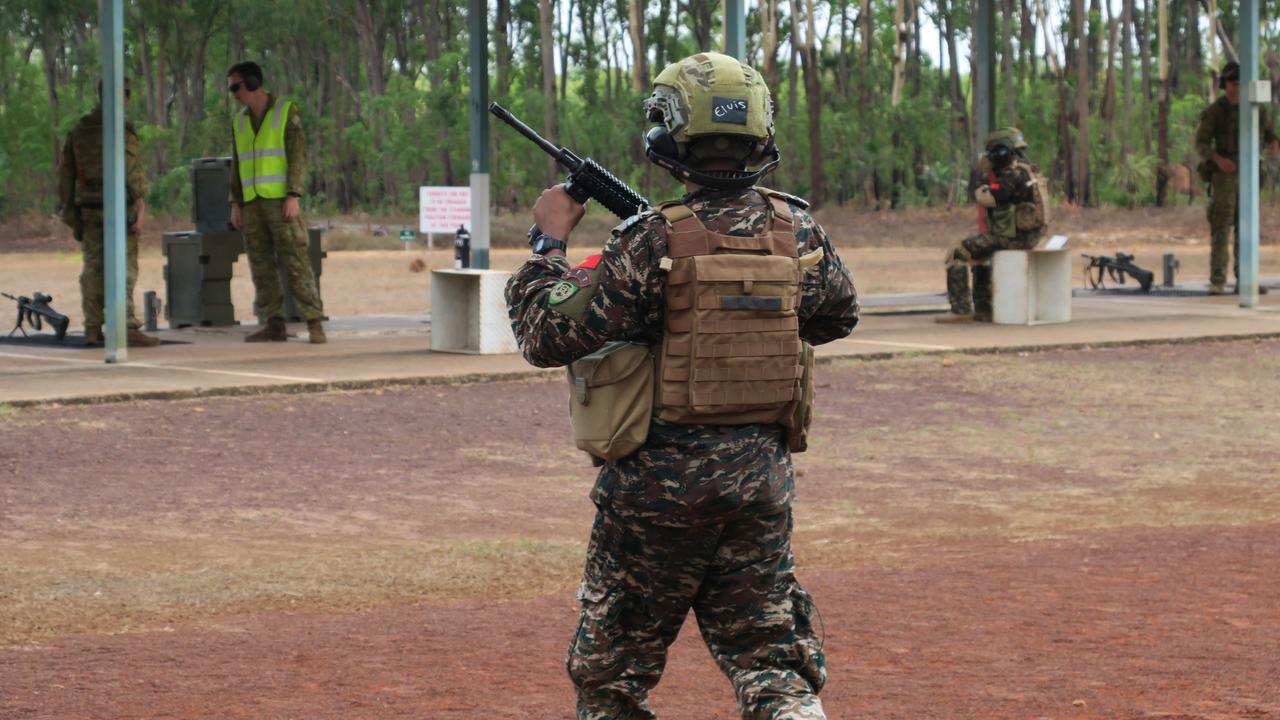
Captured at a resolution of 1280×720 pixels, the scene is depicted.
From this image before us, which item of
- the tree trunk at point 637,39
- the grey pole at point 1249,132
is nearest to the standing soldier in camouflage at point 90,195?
the grey pole at point 1249,132

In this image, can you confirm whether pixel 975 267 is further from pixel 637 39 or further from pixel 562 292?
pixel 637 39

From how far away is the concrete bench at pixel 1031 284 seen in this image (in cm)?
1792

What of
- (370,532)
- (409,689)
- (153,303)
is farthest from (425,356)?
(409,689)

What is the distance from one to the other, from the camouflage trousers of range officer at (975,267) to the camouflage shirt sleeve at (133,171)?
751 centimetres

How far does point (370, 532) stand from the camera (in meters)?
8.09

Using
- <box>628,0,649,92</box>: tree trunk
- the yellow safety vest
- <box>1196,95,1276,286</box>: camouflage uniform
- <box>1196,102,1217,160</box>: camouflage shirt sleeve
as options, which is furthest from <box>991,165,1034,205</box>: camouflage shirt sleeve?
<box>628,0,649,92</box>: tree trunk

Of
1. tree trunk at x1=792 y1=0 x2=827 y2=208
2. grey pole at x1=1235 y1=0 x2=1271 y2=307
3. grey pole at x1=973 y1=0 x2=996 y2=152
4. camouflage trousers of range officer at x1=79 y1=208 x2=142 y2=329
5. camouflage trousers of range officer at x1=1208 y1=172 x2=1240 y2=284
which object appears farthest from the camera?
tree trunk at x1=792 y1=0 x2=827 y2=208

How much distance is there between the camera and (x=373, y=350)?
15.4m

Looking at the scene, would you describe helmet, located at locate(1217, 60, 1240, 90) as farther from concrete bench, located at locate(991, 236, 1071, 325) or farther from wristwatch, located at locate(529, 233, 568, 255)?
wristwatch, located at locate(529, 233, 568, 255)

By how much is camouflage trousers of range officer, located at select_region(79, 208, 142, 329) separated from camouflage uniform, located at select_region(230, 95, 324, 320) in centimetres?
92

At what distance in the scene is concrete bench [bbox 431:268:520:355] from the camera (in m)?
14.9

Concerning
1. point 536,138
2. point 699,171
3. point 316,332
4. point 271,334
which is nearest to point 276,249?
point 316,332

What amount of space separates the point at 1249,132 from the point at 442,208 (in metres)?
14.7

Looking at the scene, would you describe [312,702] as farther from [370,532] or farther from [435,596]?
[370,532]
